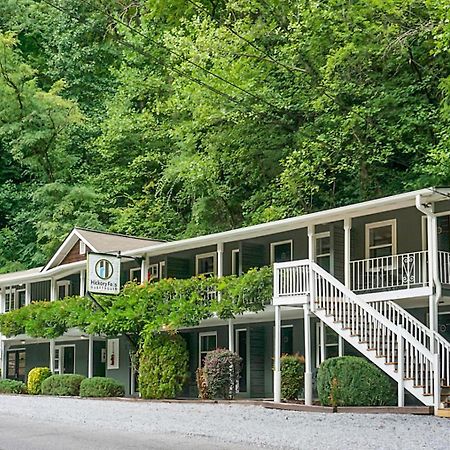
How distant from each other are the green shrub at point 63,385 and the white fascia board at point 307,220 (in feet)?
15.2

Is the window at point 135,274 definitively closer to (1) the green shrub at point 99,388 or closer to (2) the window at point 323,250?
(1) the green shrub at point 99,388

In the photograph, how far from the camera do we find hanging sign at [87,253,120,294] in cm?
2836

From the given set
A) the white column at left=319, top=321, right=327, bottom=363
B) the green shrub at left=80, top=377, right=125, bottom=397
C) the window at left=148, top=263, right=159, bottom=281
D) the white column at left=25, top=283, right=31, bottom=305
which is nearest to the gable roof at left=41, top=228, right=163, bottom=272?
the window at left=148, top=263, right=159, bottom=281

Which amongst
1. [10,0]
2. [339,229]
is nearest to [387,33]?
[339,229]

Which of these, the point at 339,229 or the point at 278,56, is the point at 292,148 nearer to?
the point at 278,56

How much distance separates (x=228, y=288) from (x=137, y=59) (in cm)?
2319

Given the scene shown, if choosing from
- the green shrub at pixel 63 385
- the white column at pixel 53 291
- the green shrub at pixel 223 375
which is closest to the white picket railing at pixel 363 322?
the green shrub at pixel 223 375

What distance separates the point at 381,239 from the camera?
24.6 metres

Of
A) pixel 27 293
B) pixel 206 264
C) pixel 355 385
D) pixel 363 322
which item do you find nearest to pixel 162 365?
pixel 206 264

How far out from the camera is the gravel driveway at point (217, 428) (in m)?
14.5

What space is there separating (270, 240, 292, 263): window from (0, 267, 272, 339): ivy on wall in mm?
2160

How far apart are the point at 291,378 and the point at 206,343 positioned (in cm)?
677

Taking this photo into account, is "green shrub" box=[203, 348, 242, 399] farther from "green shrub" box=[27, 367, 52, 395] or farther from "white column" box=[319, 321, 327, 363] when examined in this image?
"green shrub" box=[27, 367, 52, 395]

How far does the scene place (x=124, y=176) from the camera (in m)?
44.6
